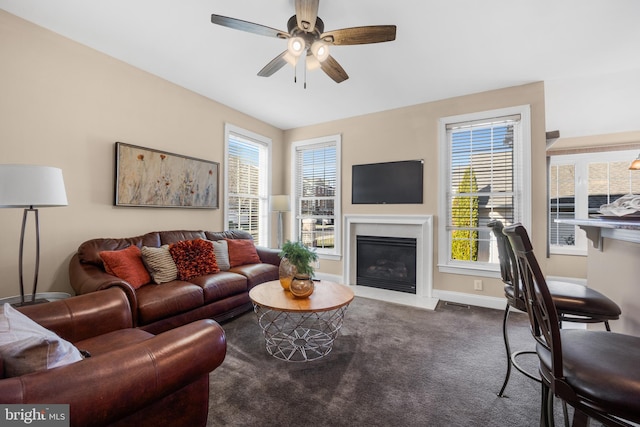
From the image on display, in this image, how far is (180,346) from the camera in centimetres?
108

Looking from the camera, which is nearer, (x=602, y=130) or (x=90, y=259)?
(x=90, y=259)

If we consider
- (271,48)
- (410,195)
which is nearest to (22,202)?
(271,48)

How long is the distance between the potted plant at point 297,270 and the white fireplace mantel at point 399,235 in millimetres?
1878

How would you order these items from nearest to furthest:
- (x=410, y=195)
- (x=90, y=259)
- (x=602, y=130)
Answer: (x=90, y=259) → (x=410, y=195) → (x=602, y=130)

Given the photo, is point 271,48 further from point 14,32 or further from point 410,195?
A: point 410,195

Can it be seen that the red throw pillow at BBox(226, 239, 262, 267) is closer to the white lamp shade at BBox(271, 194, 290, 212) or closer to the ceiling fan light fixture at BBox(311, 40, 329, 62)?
the white lamp shade at BBox(271, 194, 290, 212)

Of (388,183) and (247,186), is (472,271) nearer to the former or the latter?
(388,183)

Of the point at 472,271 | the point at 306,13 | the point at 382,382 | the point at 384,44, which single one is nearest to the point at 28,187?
the point at 306,13

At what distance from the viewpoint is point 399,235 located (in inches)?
163

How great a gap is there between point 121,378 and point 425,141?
4.09 metres

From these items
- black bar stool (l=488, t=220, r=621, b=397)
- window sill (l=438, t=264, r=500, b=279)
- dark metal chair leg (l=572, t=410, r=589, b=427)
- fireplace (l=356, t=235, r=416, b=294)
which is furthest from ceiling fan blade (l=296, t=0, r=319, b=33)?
→ window sill (l=438, t=264, r=500, b=279)

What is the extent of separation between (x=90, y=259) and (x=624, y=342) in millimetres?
3565

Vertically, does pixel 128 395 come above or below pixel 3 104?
below

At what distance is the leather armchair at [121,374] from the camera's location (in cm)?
78
